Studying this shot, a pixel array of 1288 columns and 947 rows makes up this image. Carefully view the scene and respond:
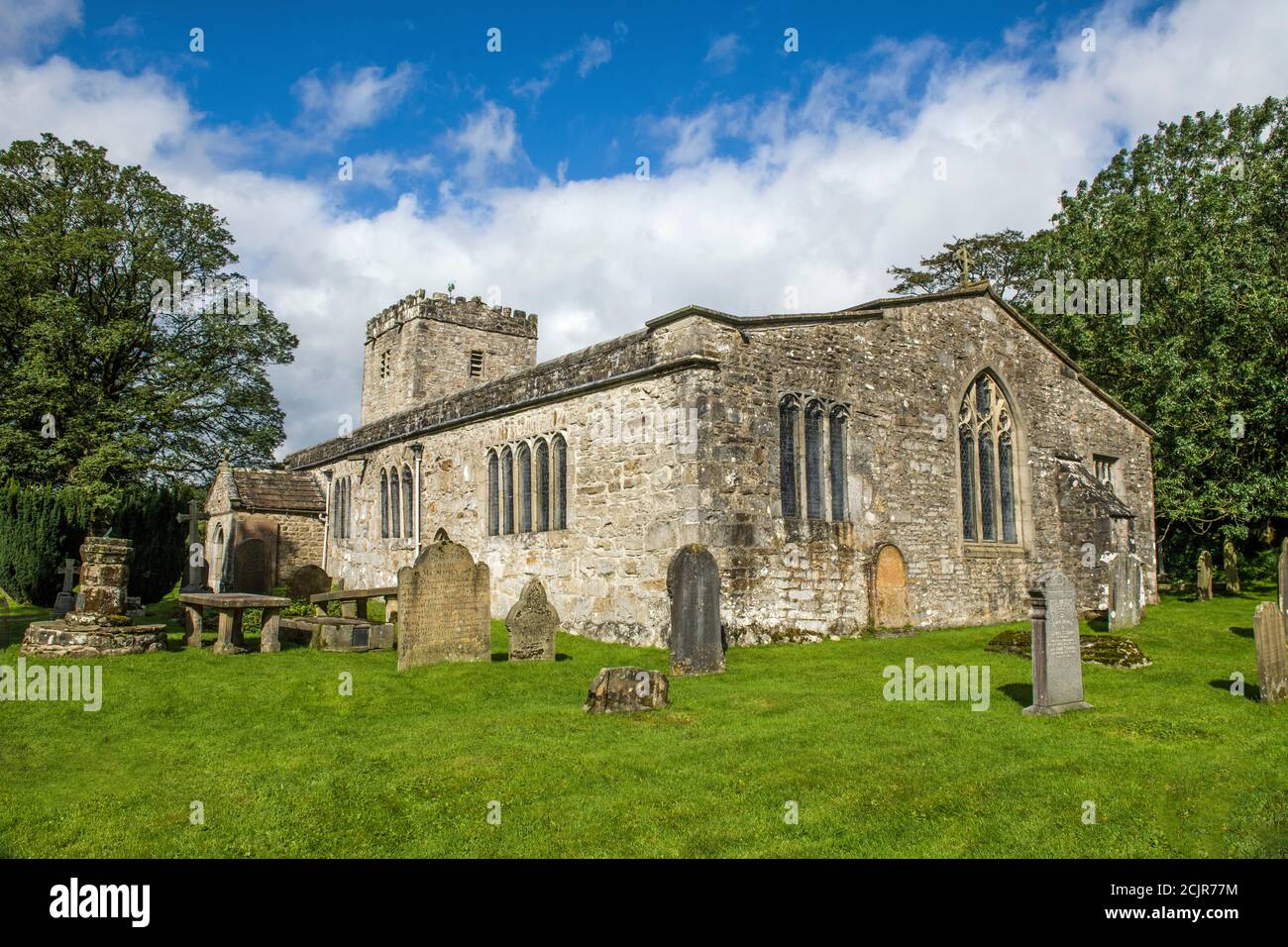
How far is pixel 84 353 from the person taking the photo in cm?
2708

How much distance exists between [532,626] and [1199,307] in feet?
65.6

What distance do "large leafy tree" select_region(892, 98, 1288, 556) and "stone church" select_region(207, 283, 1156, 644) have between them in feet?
4.59

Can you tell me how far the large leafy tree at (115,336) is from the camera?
2577cm

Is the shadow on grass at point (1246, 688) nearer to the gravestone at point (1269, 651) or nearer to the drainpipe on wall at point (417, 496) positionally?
the gravestone at point (1269, 651)

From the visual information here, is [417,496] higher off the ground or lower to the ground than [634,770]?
higher

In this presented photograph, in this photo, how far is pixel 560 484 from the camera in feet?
55.1

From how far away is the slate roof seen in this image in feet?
82.2

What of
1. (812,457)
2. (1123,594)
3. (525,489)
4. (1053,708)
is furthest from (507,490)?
(1053,708)

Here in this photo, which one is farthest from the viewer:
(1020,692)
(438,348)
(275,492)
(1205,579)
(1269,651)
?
(438,348)

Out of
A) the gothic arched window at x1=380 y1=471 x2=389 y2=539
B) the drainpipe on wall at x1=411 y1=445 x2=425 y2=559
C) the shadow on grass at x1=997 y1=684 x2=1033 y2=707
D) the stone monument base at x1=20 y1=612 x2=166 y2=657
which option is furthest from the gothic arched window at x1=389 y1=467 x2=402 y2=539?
the shadow on grass at x1=997 y1=684 x2=1033 y2=707

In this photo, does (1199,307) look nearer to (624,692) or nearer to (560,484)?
(560,484)

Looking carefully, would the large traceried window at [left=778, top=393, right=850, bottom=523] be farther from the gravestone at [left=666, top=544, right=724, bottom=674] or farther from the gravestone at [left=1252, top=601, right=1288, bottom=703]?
the gravestone at [left=1252, top=601, right=1288, bottom=703]

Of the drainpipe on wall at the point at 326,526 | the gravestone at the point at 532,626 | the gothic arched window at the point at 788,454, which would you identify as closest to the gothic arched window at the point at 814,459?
the gothic arched window at the point at 788,454
